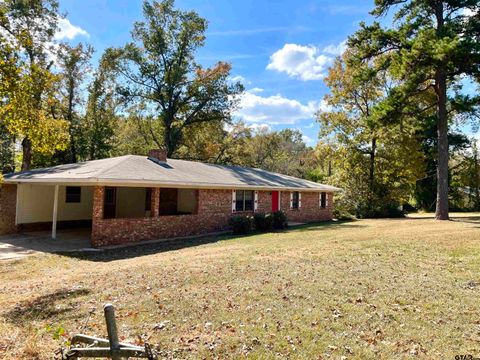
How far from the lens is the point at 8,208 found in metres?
15.9

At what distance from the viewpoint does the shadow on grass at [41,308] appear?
5617 mm

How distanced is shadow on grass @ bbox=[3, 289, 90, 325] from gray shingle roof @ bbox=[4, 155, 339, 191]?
5996 mm

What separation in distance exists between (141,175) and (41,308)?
343 inches

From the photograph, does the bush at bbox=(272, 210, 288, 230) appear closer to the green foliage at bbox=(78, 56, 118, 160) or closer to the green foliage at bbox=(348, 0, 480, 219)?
the green foliage at bbox=(348, 0, 480, 219)

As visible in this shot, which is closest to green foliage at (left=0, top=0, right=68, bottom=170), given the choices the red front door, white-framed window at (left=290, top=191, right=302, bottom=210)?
the red front door

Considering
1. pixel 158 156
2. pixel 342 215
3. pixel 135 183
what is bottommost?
pixel 342 215

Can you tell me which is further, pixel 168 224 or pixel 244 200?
pixel 244 200

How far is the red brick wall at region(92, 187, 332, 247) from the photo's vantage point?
12.9m

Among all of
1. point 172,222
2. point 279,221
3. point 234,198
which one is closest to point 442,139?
point 279,221

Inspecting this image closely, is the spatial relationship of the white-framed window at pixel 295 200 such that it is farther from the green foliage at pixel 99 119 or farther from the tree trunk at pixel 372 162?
the green foliage at pixel 99 119

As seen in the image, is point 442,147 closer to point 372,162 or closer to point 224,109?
point 372,162

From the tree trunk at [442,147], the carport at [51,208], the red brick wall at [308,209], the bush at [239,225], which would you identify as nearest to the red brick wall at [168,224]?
the bush at [239,225]

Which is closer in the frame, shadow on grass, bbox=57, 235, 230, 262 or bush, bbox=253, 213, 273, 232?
shadow on grass, bbox=57, 235, 230, 262

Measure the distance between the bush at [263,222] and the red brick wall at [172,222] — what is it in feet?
4.80
